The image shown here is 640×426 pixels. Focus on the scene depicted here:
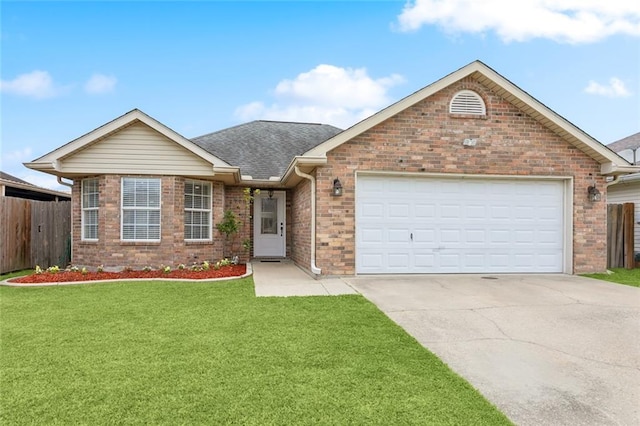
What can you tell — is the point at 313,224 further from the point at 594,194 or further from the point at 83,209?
the point at 594,194

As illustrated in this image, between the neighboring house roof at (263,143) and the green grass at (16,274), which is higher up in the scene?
the neighboring house roof at (263,143)

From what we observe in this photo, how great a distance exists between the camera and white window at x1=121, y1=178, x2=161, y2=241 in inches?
391

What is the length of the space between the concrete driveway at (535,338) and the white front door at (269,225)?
218 inches

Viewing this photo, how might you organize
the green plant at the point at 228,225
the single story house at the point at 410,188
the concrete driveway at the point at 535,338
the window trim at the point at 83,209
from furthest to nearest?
the green plant at the point at 228,225 → the window trim at the point at 83,209 → the single story house at the point at 410,188 → the concrete driveway at the point at 535,338

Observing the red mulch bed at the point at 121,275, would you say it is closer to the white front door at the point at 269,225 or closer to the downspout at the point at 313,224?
the downspout at the point at 313,224

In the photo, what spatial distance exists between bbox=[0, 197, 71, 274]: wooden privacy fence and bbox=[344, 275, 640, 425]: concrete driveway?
9.63 m

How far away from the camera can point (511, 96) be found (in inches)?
362

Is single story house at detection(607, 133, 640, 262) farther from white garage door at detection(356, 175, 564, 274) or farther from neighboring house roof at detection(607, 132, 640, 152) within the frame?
white garage door at detection(356, 175, 564, 274)

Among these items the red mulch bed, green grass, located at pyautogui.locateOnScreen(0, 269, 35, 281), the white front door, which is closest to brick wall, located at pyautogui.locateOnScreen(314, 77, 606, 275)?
the red mulch bed

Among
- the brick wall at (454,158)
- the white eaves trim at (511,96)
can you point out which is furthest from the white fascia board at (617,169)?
the brick wall at (454,158)

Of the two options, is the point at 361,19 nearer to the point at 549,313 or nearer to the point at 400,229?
the point at 400,229

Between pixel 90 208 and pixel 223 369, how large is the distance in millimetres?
8779

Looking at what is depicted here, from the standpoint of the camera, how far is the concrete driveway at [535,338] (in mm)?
3023

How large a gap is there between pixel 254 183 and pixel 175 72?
6879mm
